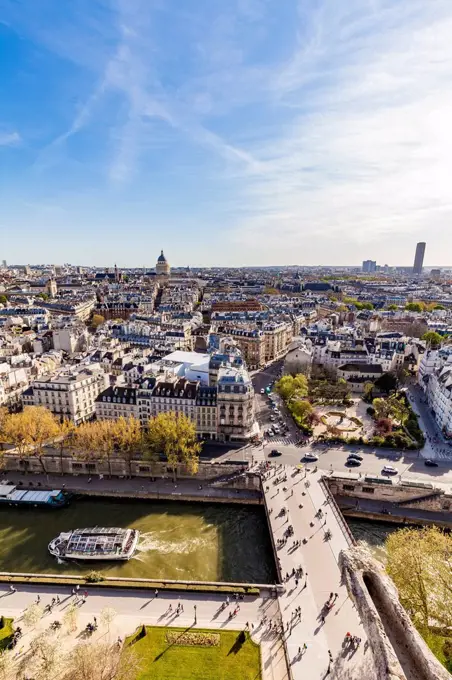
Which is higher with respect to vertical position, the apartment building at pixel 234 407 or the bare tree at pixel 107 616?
the apartment building at pixel 234 407

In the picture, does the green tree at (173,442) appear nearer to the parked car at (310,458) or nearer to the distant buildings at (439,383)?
the parked car at (310,458)

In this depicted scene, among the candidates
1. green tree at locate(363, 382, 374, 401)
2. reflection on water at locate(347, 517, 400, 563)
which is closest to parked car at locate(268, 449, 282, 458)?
reflection on water at locate(347, 517, 400, 563)

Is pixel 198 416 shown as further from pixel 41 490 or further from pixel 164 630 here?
pixel 164 630

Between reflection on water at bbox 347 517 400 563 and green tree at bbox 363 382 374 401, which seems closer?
reflection on water at bbox 347 517 400 563

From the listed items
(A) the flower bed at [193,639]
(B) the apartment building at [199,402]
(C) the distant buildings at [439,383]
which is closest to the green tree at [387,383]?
(C) the distant buildings at [439,383]

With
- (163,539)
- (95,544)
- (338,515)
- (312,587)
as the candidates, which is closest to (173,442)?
(163,539)

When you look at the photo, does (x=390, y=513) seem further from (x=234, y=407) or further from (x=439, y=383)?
(x=439, y=383)

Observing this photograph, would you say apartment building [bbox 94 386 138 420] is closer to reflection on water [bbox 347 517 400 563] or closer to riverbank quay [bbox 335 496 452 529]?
riverbank quay [bbox 335 496 452 529]
